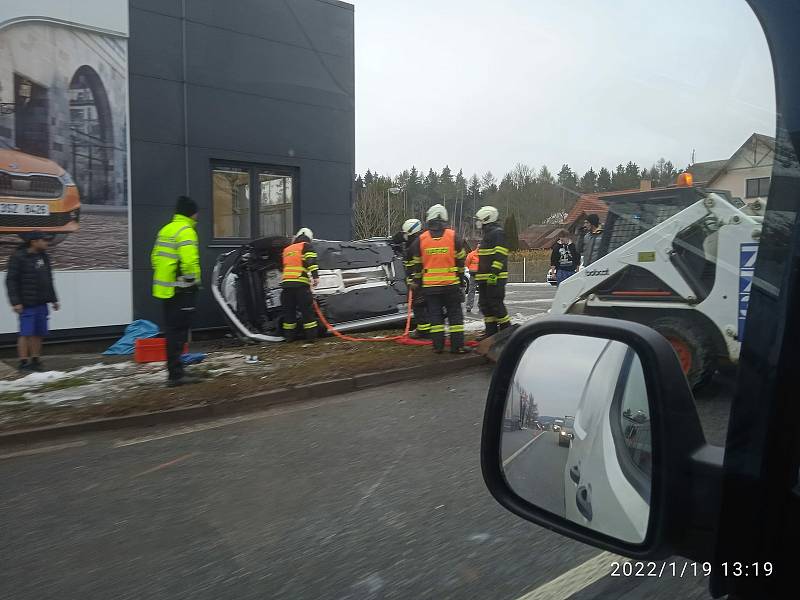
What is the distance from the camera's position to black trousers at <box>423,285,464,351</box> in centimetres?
835

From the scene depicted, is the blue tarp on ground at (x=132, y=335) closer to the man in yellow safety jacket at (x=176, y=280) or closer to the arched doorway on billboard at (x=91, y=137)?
the arched doorway on billboard at (x=91, y=137)

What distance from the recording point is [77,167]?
9500 mm

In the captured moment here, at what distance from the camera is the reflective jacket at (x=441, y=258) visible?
8.27 metres

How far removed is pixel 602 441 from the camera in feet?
4.80

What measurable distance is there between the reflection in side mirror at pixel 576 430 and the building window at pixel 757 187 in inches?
15.9

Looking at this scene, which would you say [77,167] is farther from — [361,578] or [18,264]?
[361,578]

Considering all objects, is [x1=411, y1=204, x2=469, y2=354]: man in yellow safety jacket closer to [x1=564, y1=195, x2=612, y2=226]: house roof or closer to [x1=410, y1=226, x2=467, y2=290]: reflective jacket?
[x1=410, y1=226, x2=467, y2=290]: reflective jacket

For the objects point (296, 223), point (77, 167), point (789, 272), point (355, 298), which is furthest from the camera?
point (296, 223)

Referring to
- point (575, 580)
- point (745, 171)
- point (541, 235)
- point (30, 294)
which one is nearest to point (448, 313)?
point (30, 294)

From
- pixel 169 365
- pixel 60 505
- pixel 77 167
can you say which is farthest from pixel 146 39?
pixel 60 505

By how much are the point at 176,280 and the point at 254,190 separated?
510 centimetres

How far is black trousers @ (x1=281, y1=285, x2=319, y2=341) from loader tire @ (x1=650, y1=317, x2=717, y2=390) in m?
8.22

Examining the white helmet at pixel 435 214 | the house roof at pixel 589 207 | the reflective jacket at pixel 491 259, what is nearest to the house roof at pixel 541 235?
the house roof at pixel 589 207

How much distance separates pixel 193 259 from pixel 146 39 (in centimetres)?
526
